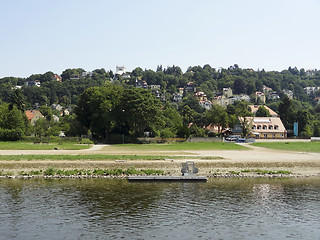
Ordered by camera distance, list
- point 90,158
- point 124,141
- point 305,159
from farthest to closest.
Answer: point 124,141 < point 305,159 < point 90,158

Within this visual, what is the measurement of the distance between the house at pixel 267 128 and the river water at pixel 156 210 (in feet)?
257

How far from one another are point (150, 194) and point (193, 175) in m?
9.57

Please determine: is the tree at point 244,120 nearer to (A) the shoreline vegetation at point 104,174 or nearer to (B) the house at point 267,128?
(B) the house at point 267,128

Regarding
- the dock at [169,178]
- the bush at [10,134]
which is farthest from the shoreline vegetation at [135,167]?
the bush at [10,134]

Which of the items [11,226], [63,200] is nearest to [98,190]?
[63,200]

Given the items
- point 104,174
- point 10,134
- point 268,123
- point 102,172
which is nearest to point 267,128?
point 268,123

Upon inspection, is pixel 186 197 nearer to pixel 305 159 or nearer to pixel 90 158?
pixel 90 158

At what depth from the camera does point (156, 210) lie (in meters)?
27.2

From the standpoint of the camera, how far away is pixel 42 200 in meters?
29.8

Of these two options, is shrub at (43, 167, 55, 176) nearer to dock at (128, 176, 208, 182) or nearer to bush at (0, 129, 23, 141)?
dock at (128, 176, 208, 182)

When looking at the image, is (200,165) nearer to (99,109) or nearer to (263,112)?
(99,109)

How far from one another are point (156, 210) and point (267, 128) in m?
96.2

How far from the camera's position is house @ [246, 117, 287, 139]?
381ft

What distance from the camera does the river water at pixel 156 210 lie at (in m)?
22.4
